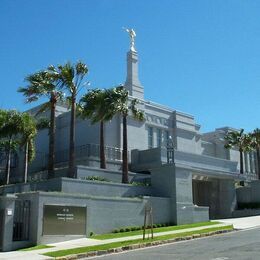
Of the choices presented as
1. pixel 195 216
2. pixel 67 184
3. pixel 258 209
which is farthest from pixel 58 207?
pixel 258 209

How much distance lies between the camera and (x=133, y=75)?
50.5 m

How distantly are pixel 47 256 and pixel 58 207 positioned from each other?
16.5 ft

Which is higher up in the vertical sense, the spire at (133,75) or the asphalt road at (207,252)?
the spire at (133,75)

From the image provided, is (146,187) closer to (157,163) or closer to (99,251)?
(157,163)

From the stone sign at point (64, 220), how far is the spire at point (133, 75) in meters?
27.0

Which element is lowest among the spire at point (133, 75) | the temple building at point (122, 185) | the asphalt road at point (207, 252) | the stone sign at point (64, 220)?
the asphalt road at point (207, 252)

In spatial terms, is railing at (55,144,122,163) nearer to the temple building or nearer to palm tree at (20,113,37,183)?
the temple building

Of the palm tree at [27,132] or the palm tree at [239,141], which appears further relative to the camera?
the palm tree at [239,141]

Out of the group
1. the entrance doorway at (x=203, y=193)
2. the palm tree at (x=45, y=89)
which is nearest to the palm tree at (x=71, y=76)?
the palm tree at (x=45, y=89)

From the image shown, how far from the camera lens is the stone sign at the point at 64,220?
73.4ft

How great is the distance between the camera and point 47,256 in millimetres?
18047

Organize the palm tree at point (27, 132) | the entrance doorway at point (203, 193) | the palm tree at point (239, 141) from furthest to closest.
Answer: the palm tree at point (239, 141) → the entrance doorway at point (203, 193) → the palm tree at point (27, 132)

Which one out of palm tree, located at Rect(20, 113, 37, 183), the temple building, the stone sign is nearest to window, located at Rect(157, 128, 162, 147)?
the temple building

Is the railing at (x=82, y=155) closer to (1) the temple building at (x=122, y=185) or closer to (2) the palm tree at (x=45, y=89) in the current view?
(1) the temple building at (x=122, y=185)
